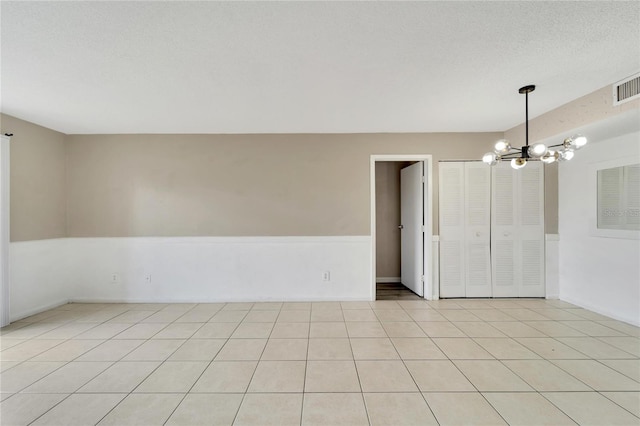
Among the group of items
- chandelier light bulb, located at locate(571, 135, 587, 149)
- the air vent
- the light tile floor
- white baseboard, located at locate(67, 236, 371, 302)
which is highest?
the air vent

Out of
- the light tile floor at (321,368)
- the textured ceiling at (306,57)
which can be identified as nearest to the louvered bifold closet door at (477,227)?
the light tile floor at (321,368)

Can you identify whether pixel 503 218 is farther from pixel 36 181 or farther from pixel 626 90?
pixel 36 181

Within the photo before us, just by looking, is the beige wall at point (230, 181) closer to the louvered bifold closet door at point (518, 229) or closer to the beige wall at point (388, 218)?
the louvered bifold closet door at point (518, 229)

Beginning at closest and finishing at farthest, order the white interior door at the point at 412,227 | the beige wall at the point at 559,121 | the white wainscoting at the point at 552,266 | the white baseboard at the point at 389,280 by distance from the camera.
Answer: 1. the beige wall at the point at 559,121
2. the white wainscoting at the point at 552,266
3. the white interior door at the point at 412,227
4. the white baseboard at the point at 389,280

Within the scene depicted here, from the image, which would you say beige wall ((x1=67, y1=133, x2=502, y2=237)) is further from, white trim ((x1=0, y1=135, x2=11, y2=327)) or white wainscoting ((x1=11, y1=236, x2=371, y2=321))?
white trim ((x1=0, y1=135, x2=11, y2=327))

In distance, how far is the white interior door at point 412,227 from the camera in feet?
14.5

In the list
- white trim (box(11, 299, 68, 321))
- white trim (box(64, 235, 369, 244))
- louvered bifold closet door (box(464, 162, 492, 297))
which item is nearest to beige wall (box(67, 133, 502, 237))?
white trim (box(64, 235, 369, 244))

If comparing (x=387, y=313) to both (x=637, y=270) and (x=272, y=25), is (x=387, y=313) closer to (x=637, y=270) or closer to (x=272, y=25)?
(x=637, y=270)

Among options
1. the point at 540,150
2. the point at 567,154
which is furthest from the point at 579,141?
the point at 540,150

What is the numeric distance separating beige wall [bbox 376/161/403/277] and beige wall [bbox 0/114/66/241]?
5124 millimetres

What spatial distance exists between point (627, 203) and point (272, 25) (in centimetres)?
441

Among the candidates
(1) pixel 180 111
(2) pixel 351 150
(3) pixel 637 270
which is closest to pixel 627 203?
(3) pixel 637 270

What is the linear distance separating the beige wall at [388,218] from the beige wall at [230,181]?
1.24 meters

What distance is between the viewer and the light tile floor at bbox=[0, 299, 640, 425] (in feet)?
6.08
